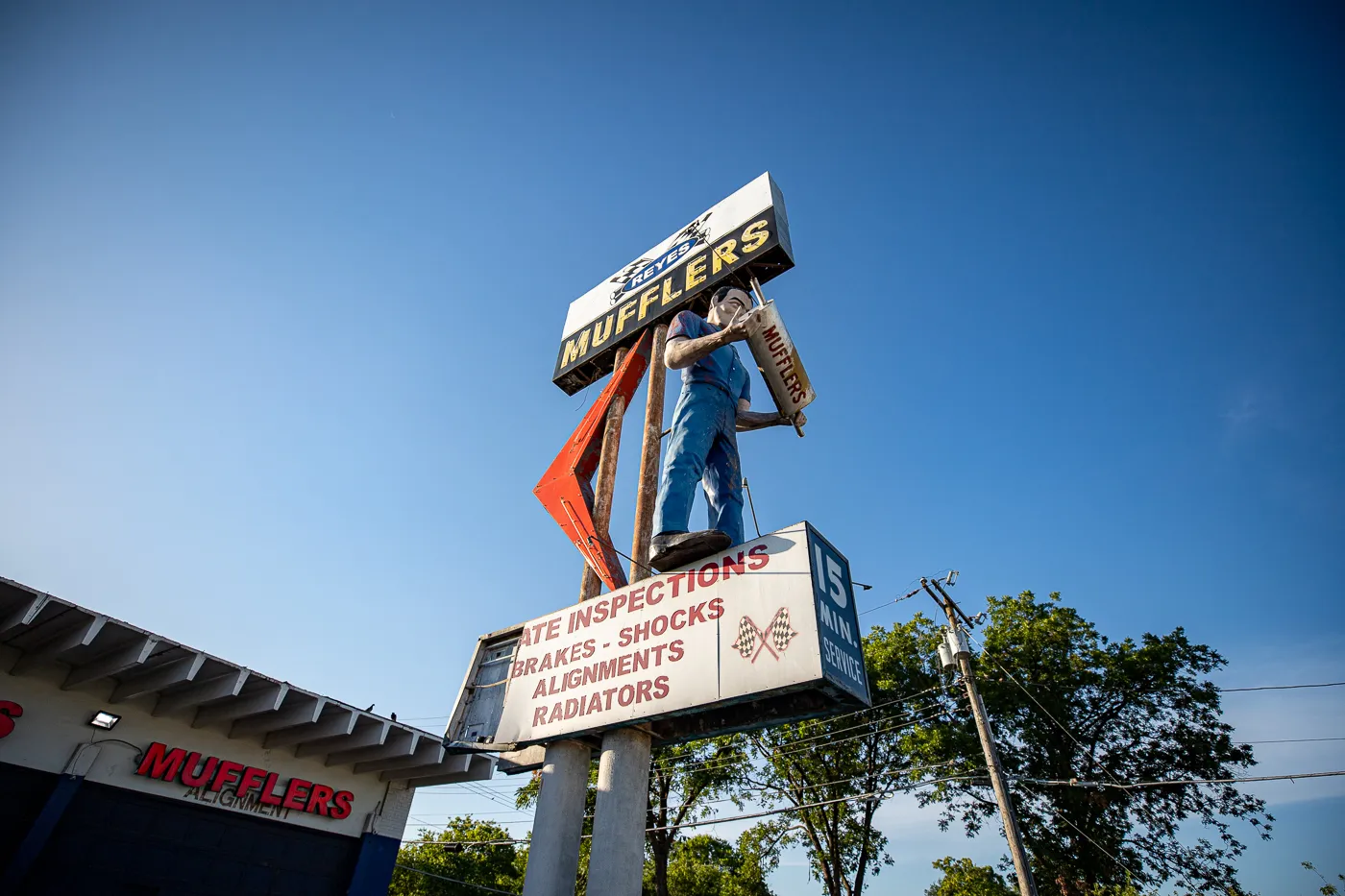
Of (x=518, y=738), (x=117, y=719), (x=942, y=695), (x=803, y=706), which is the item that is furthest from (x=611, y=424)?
(x=942, y=695)

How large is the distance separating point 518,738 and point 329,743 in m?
4.54

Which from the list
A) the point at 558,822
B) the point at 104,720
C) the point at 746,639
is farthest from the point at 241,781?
the point at 746,639

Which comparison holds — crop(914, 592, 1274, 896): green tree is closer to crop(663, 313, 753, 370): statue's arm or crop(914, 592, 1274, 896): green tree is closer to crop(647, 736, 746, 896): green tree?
crop(647, 736, 746, 896): green tree

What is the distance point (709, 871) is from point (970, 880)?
11.0 m

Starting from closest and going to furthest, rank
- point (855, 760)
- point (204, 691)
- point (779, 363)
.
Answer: point (779, 363) < point (204, 691) < point (855, 760)

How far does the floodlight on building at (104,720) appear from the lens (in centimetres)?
741

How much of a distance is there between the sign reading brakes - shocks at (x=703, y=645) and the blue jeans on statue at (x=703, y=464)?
60 centimetres

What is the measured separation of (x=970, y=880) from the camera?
24.9 meters

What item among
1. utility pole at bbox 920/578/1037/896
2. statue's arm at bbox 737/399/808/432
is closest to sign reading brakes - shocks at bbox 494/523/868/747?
statue's arm at bbox 737/399/808/432

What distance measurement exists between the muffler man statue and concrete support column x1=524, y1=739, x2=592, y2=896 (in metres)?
1.87

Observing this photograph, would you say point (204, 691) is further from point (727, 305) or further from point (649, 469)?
point (727, 305)

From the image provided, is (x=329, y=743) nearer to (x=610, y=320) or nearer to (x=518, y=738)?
(x=518, y=738)

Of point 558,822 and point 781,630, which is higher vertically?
point 781,630

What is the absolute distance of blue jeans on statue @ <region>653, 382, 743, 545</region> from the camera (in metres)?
5.80
